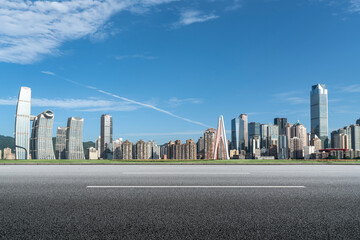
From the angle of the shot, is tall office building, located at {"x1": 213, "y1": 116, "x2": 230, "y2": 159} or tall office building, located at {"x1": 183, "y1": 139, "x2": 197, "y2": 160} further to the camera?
tall office building, located at {"x1": 183, "y1": 139, "x2": 197, "y2": 160}

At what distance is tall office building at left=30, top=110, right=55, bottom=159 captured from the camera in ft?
571

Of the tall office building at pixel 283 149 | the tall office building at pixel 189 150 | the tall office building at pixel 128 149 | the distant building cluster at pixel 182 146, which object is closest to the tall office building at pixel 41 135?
the distant building cluster at pixel 182 146

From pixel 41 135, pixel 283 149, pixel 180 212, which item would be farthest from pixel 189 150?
pixel 41 135

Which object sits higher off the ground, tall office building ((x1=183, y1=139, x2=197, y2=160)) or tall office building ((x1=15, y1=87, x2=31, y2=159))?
tall office building ((x1=15, y1=87, x2=31, y2=159))

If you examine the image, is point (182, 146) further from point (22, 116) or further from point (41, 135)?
point (41, 135)

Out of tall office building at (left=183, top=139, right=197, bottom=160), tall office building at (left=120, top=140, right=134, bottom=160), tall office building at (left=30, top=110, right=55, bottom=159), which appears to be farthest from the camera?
tall office building at (left=30, top=110, right=55, bottom=159)

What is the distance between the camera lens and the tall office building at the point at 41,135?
174 m

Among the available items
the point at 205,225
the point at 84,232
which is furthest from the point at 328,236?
the point at 84,232

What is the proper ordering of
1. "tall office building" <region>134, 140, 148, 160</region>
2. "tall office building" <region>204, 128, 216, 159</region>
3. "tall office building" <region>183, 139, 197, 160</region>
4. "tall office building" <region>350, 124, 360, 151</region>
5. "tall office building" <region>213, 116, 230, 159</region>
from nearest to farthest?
"tall office building" <region>213, 116, 230, 159</region> → "tall office building" <region>134, 140, 148, 160</region> → "tall office building" <region>183, 139, 197, 160</region> → "tall office building" <region>204, 128, 216, 159</region> → "tall office building" <region>350, 124, 360, 151</region>

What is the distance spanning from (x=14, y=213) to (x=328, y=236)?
15.9 ft

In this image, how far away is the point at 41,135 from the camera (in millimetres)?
174750

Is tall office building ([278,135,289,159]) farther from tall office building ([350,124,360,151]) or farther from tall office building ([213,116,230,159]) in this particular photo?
tall office building ([350,124,360,151])

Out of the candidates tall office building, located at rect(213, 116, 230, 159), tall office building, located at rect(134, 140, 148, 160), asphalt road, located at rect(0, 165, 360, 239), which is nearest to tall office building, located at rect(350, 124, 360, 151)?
tall office building, located at rect(213, 116, 230, 159)

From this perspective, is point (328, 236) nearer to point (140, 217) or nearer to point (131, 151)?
point (140, 217)
